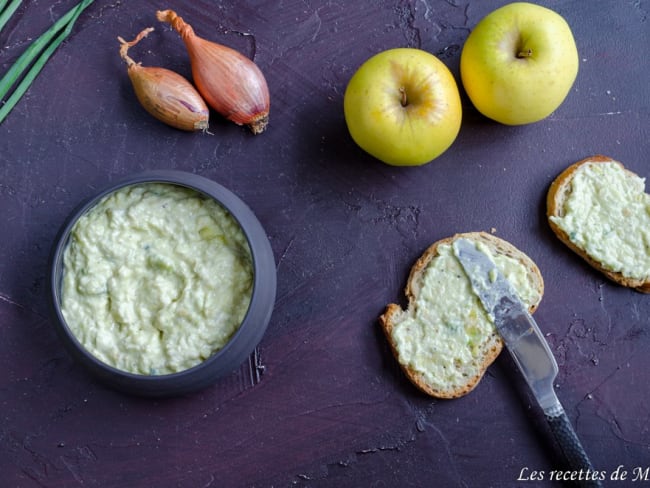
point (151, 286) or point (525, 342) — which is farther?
point (525, 342)

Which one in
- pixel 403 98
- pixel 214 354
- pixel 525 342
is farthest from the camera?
pixel 525 342

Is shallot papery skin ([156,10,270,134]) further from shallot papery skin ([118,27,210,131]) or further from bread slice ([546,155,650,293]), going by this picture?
bread slice ([546,155,650,293])

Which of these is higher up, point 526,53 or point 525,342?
point 526,53

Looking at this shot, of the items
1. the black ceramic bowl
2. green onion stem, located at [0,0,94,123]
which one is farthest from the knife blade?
green onion stem, located at [0,0,94,123]

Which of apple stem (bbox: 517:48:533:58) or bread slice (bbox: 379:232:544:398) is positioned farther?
bread slice (bbox: 379:232:544:398)

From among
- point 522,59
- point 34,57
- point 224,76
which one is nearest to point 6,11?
point 34,57

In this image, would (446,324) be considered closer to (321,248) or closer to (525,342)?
(525,342)

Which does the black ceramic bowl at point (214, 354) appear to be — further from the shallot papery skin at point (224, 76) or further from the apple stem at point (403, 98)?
the apple stem at point (403, 98)
